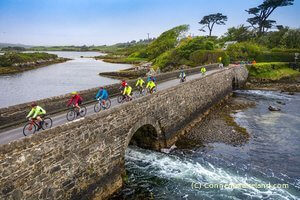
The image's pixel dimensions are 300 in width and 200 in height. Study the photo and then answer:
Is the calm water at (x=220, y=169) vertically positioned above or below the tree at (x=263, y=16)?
below

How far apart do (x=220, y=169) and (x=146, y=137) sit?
17.9 feet

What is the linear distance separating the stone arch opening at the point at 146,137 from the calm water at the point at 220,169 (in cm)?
61

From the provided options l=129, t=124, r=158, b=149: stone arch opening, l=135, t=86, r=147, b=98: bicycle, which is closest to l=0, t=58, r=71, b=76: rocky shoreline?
l=135, t=86, r=147, b=98: bicycle

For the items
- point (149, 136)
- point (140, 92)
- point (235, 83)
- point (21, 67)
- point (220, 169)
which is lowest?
point (220, 169)

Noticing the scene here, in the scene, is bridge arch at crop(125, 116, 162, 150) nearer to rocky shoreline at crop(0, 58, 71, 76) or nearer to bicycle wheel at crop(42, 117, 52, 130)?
bicycle wheel at crop(42, 117, 52, 130)

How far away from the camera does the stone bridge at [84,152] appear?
29.6 ft

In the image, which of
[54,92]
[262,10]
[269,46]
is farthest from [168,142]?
[262,10]

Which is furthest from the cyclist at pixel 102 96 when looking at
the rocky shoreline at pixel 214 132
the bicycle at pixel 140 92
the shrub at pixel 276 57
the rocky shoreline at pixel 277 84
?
the shrub at pixel 276 57

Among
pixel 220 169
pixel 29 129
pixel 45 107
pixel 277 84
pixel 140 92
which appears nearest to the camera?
pixel 29 129

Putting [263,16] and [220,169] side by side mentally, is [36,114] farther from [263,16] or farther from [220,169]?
[263,16]

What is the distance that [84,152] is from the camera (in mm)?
11805

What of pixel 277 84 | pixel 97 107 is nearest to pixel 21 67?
pixel 277 84

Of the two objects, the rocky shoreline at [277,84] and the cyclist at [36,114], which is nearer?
the cyclist at [36,114]

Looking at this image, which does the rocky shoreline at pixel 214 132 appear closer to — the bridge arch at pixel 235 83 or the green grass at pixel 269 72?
the bridge arch at pixel 235 83
